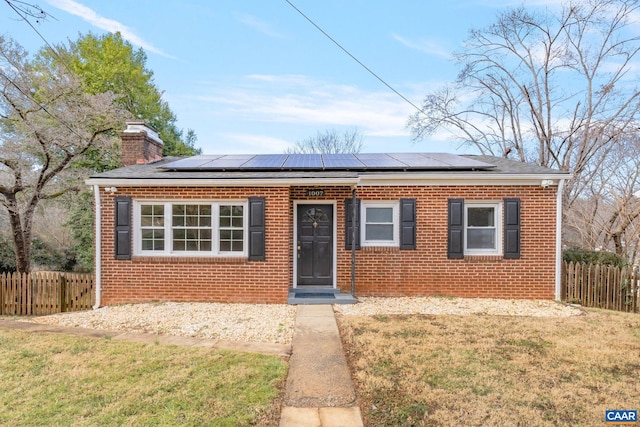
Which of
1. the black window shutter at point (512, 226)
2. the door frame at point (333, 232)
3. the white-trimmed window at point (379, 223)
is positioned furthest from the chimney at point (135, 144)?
the black window shutter at point (512, 226)

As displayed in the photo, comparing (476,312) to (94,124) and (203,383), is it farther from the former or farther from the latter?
(94,124)

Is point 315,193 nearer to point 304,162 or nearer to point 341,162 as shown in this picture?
point 304,162

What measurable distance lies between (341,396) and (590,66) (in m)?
20.2

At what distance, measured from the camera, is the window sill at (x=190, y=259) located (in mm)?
8047

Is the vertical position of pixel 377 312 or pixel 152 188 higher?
pixel 152 188

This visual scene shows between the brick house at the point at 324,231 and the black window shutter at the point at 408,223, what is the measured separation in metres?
0.02

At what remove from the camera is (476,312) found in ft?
23.6

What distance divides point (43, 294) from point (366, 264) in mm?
8090

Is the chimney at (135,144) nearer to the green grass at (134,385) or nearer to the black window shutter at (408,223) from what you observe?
the green grass at (134,385)

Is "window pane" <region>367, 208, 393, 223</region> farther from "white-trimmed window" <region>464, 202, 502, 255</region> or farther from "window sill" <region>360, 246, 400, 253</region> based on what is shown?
"white-trimmed window" <region>464, 202, 502, 255</region>

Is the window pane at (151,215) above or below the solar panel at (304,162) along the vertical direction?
below

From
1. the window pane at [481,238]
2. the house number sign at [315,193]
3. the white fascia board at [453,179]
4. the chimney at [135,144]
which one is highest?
the chimney at [135,144]

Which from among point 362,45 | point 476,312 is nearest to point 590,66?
point 362,45

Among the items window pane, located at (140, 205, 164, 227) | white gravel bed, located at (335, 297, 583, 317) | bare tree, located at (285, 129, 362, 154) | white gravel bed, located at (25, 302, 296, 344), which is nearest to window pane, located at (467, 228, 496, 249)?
white gravel bed, located at (335, 297, 583, 317)
